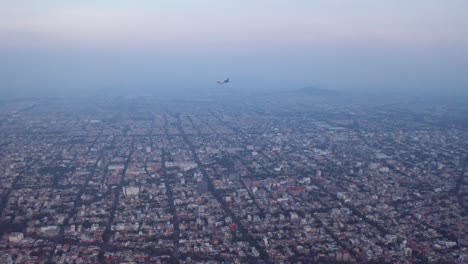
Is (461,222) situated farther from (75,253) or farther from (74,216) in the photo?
(74,216)

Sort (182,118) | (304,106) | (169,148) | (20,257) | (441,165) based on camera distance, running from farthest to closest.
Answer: (304,106), (182,118), (169,148), (441,165), (20,257)

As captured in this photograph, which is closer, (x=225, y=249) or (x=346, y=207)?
(x=225, y=249)

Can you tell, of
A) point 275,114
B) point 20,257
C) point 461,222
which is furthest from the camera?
point 275,114

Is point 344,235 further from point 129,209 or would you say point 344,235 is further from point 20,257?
point 20,257

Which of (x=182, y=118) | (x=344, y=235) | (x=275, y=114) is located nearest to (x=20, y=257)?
(x=344, y=235)

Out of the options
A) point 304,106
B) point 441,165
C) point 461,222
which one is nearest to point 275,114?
point 304,106

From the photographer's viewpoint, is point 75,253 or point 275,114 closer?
point 75,253
